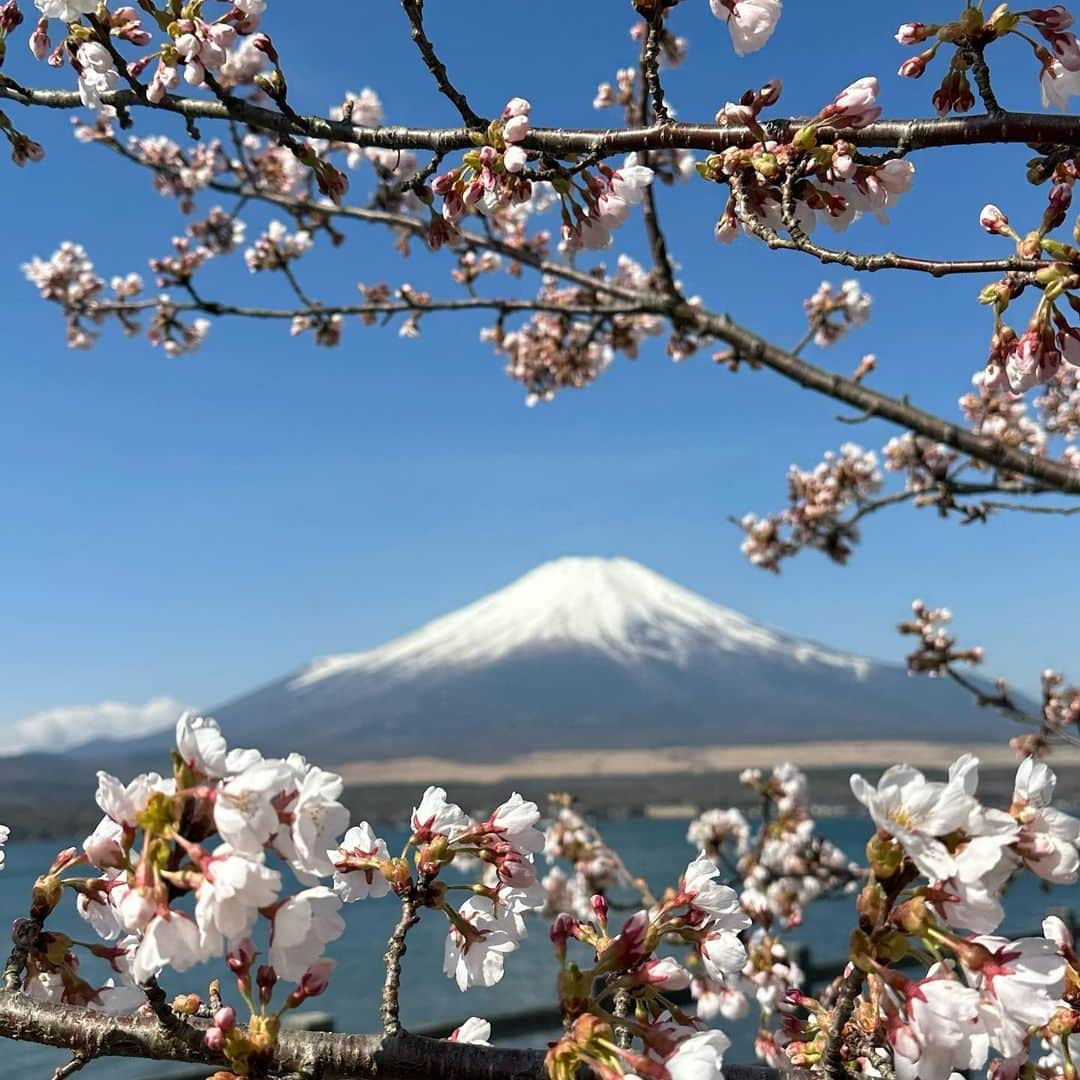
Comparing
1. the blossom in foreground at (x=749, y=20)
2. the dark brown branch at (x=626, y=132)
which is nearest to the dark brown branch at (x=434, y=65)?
the dark brown branch at (x=626, y=132)

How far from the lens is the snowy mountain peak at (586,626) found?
467 ft

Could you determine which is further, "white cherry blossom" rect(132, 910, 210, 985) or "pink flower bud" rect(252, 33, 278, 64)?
"pink flower bud" rect(252, 33, 278, 64)

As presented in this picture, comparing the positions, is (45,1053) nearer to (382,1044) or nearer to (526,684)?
(382,1044)

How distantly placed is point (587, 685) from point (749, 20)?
15444 centimetres

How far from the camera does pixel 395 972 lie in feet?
3.32

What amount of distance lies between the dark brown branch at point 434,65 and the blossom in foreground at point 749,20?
0.41 metres

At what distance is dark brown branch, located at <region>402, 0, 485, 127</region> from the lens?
141cm

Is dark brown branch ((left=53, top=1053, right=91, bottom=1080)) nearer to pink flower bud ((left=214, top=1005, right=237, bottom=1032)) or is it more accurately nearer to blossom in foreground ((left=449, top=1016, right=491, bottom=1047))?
pink flower bud ((left=214, top=1005, right=237, bottom=1032))

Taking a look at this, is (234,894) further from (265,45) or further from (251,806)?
(265,45)

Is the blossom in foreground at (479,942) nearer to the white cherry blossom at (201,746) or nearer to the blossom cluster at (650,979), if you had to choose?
the blossom cluster at (650,979)

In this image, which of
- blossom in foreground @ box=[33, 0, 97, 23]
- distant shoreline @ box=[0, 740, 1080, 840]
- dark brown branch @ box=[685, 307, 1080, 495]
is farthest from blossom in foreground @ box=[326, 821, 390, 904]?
distant shoreline @ box=[0, 740, 1080, 840]

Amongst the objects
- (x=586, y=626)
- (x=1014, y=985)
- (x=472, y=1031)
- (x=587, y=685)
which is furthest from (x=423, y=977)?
(x=587, y=685)

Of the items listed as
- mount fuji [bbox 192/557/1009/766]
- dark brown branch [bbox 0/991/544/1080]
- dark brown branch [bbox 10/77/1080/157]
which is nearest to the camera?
dark brown branch [bbox 0/991/544/1080]

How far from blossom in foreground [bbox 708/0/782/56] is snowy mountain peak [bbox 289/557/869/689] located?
463 ft
